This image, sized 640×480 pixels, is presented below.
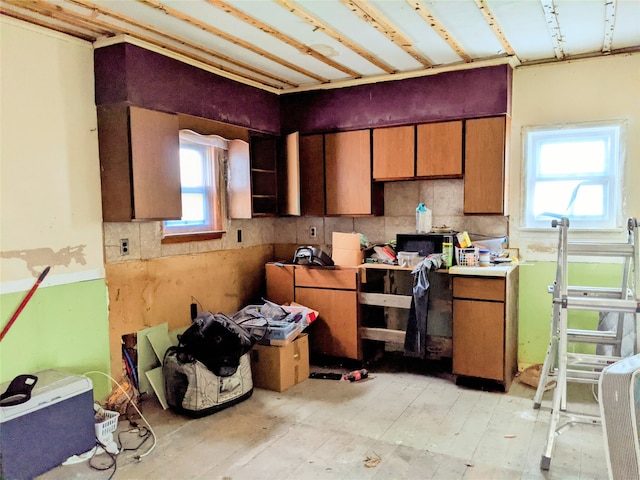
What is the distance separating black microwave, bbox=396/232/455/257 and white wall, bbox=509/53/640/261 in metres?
0.62

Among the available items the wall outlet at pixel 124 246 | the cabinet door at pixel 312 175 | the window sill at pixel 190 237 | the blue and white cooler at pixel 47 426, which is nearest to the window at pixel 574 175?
the cabinet door at pixel 312 175

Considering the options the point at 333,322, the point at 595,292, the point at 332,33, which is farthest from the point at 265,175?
the point at 595,292

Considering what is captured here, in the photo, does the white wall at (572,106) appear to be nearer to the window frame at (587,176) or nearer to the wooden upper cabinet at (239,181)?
the window frame at (587,176)

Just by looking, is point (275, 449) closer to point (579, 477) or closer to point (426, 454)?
point (426, 454)

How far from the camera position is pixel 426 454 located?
2711 mm

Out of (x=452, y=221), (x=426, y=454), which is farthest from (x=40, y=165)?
(x=452, y=221)

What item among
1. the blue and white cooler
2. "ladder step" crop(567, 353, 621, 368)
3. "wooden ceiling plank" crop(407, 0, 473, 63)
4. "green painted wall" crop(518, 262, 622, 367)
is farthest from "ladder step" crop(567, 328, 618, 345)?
the blue and white cooler

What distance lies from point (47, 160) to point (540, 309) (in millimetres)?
3749

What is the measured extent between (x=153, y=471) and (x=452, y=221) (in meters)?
2.95

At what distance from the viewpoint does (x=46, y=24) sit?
290 centimetres

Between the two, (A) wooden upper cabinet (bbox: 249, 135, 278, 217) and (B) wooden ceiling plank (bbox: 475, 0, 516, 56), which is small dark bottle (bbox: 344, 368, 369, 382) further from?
(B) wooden ceiling plank (bbox: 475, 0, 516, 56)

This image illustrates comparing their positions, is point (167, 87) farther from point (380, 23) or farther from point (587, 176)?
point (587, 176)

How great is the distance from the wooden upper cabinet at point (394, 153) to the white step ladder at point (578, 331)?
1.47m

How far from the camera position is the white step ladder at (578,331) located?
2520mm
